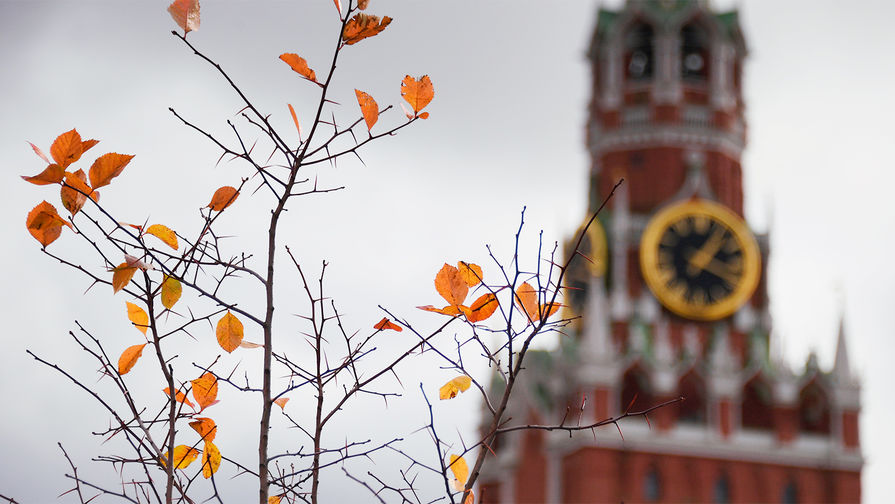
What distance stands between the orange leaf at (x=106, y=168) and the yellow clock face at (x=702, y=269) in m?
36.6

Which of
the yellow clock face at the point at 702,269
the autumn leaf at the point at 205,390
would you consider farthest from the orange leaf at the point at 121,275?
the yellow clock face at the point at 702,269

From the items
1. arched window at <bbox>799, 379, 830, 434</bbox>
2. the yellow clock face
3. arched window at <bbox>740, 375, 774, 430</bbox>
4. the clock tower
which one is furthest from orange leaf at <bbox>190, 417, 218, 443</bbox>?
arched window at <bbox>799, 379, 830, 434</bbox>

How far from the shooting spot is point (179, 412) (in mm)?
2918

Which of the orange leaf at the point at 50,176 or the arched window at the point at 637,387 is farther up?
the arched window at the point at 637,387

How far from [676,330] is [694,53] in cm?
881

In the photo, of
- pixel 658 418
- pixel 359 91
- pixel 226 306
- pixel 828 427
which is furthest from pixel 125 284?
pixel 828 427

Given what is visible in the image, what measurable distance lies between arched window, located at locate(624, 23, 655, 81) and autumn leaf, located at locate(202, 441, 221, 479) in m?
38.8

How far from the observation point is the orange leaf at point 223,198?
9.34 ft

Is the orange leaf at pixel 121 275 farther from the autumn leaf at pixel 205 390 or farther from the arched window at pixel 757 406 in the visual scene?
the arched window at pixel 757 406

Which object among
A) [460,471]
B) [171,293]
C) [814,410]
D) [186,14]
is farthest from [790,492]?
[186,14]

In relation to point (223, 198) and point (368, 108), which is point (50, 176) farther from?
point (368, 108)

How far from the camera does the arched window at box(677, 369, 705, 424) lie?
3803cm

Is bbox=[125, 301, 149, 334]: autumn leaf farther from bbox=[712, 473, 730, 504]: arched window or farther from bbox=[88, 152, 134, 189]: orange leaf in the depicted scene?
bbox=[712, 473, 730, 504]: arched window

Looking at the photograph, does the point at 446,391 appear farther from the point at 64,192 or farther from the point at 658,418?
the point at 658,418
